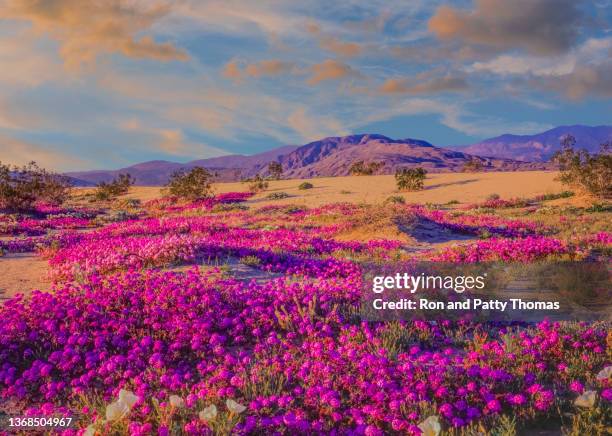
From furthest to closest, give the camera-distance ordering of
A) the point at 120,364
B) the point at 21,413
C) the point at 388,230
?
the point at 388,230
the point at 120,364
the point at 21,413

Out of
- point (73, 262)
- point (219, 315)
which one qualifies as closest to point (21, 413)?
point (219, 315)

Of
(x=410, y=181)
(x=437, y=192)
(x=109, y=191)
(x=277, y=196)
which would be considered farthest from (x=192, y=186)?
(x=437, y=192)

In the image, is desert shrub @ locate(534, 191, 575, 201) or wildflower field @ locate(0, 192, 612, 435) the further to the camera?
desert shrub @ locate(534, 191, 575, 201)

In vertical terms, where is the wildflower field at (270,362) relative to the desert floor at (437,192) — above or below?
below

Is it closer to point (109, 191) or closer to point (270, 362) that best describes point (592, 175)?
point (270, 362)

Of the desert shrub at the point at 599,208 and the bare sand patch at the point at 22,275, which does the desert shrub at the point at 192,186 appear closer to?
the bare sand patch at the point at 22,275

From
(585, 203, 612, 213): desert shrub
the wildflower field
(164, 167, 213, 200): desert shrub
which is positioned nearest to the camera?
the wildflower field

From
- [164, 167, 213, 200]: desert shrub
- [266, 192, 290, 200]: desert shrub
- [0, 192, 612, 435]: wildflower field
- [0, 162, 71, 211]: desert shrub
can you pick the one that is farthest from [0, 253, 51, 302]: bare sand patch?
[266, 192, 290, 200]: desert shrub

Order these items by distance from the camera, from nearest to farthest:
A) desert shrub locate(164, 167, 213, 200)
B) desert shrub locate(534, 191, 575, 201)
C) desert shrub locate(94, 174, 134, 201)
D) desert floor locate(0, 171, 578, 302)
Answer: desert floor locate(0, 171, 578, 302) < desert shrub locate(534, 191, 575, 201) < desert shrub locate(164, 167, 213, 200) < desert shrub locate(94, 174, 134, 201)

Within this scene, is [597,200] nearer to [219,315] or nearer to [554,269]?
[554,269]

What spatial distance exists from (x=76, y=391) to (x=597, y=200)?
1217 inches

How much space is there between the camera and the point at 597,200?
28125 millimetres

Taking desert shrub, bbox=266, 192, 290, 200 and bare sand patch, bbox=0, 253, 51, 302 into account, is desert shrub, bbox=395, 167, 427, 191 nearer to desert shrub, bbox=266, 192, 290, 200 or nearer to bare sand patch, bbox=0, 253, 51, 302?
desert shrub, bbox=266, 192, 290, 200

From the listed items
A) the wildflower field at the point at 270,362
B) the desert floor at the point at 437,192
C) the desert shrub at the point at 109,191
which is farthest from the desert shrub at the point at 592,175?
the desert shrub at the point at 109,191
